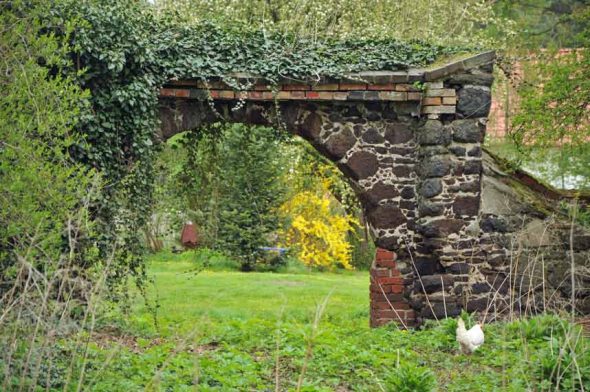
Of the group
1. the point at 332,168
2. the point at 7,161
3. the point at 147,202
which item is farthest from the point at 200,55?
the point at 332,168

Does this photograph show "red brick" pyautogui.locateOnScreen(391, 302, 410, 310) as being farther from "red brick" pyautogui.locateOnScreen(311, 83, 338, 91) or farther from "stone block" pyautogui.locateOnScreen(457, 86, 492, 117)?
"red brick" pyautogui.locateOnScreen(311, 83, 338, 91)

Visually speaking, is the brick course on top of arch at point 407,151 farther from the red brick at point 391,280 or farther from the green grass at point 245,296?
the green grass at point 245,296

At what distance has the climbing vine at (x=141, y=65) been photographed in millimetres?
9086

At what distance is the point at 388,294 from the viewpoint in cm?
1082

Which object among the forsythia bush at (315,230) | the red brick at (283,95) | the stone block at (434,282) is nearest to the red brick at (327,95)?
the red brick at (283,95)

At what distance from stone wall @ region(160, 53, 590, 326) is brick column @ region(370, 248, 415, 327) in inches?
0.5

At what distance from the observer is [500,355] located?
26.2 ft

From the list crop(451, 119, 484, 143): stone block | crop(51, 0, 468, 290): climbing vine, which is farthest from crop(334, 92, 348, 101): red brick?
crop(451, 119, 484, 143): stone block

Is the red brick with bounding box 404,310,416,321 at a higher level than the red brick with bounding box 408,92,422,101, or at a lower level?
lower

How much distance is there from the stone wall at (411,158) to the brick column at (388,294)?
12 mm

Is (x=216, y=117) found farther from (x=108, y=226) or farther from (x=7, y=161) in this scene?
(x=7, y=161)

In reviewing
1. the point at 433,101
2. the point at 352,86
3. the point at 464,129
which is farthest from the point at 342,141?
the point at 464,129

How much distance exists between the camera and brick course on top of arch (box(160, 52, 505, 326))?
34.2 feet

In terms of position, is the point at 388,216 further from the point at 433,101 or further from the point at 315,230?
the point at 315,230
